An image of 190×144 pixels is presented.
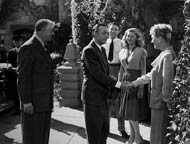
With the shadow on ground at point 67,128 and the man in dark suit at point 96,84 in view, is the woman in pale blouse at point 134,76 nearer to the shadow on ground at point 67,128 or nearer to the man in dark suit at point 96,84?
the man in dark suit at point 96,84

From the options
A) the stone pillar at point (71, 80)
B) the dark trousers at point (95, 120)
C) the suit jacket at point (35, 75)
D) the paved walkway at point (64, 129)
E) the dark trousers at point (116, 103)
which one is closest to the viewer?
the suit jacket at point (35, 75)

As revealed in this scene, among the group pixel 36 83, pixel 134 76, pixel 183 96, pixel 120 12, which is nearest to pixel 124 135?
pixel 134 76

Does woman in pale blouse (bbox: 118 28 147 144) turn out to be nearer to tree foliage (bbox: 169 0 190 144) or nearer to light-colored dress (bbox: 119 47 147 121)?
light-colored dress (bbox: 119 47 147 121)

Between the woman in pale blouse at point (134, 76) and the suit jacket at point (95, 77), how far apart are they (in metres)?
0.87

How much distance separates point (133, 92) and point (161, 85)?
1283 millimetres

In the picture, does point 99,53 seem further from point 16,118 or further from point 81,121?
point 16,118

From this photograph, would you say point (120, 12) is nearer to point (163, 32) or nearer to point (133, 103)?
point (133, 103)

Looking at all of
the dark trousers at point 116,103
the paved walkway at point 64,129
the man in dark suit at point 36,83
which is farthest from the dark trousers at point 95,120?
the paved walkway at point 64,129

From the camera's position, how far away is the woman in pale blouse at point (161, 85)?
151 inches

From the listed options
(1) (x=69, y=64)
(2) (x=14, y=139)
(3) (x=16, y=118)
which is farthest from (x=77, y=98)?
(2) (x=14, y=139)

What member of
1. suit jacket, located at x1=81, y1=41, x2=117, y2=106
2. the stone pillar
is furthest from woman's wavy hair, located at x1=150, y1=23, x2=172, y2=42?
the stone pillar

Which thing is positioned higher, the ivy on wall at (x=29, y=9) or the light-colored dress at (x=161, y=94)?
the ivy on wall at (x=29, y=9)

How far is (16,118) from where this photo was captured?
7.34 m

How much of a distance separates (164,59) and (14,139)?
3102mm
